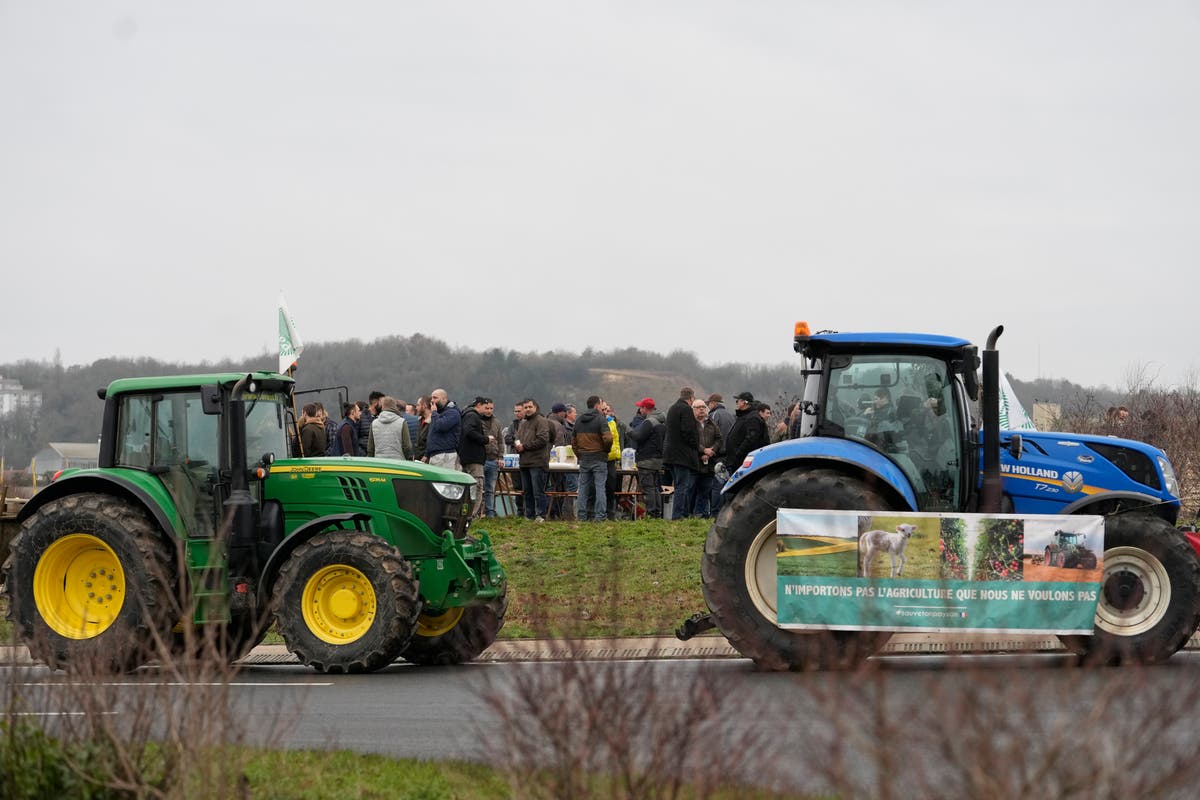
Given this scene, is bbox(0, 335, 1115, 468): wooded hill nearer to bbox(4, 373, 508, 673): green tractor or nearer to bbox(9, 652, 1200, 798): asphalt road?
bbox(4, 373, 508, 673): green tractor

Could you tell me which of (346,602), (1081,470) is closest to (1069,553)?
(1081,470)

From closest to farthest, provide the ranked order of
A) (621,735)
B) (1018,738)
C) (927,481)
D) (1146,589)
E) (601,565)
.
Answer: (1018,738) → (621,735) → (1146,589) → (927,481) → (601,565)

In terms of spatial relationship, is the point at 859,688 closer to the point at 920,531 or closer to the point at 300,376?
the point at 920,531

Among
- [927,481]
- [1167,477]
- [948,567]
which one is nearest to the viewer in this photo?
[948,567]

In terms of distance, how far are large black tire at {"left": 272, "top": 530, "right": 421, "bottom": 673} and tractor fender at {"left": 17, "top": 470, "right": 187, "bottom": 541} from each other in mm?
1103

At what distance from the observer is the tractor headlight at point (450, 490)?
13.2 metres

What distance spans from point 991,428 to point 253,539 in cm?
612

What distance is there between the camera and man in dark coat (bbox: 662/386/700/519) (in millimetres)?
20938

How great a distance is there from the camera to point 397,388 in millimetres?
59875

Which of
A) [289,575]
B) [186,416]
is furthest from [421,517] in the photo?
[186,416]

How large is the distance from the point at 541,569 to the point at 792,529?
6.85 metres

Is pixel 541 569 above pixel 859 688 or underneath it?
underneath

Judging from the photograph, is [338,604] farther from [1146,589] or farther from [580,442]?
[580,442]

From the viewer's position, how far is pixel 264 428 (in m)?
13.3
